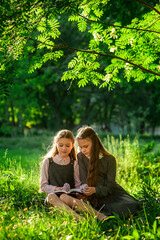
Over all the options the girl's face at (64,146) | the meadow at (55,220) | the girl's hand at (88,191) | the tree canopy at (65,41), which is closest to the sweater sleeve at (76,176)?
the girl's face at (64,146)

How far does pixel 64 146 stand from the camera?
3973 millimetres

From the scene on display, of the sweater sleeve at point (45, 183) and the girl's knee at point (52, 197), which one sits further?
the sweater sleeve at point (45, 183)

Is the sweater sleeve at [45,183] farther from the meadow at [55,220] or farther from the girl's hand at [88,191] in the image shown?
the girl's hand at [88,191]

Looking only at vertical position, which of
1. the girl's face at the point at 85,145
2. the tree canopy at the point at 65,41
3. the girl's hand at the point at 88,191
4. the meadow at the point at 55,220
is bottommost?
the meadow at the point at 55,220

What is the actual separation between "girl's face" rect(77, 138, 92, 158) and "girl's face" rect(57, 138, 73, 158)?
0.16 m

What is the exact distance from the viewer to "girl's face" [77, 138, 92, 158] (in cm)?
390

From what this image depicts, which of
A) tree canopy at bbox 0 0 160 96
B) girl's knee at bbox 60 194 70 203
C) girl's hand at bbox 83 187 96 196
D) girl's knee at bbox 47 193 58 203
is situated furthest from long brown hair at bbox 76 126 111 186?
tree canopy at bbox 0 0 160 96

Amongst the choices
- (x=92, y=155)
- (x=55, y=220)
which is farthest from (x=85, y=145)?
(x=55, y=220)

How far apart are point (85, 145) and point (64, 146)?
11.1 inches

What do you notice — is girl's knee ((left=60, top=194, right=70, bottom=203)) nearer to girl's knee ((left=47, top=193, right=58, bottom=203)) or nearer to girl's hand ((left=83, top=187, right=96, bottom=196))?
girl's knee ((left=47, top=193, right=58, bottom=203))

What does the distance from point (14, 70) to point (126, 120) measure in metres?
24.2

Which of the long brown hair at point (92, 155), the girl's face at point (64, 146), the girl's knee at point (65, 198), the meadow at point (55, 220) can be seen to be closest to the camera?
the meadow at point (55, 220)

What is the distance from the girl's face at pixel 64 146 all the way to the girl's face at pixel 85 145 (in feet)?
0.53

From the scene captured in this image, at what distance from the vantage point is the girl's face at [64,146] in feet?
13.0
